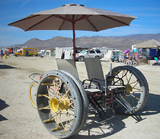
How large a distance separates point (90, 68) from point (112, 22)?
5.67ft

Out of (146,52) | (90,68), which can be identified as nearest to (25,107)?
(90,68)

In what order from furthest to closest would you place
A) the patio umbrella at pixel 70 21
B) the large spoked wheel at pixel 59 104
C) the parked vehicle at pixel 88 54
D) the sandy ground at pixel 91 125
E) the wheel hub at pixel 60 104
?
the parked vehicle at pixel 88 54 → the patio umbrella at pixel 70 21 → the sandy ground at pixel 91 125 → the wheel hub at pixel 60 104 → the large spoked wheel at pixel 59 104

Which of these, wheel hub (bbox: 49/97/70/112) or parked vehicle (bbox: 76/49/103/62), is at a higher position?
parked vehicle (bbox: 76/49/103/62)

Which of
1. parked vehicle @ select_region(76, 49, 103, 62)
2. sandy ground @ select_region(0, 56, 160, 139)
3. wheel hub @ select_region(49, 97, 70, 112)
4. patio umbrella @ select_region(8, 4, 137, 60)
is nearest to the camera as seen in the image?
wheel hub @ select_region(49, 97, 70, 112)

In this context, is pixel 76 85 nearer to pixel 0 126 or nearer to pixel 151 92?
pixel 0 126

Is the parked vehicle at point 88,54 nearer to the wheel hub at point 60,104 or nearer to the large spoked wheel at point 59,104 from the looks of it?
the large spoked wheel at point 59,104

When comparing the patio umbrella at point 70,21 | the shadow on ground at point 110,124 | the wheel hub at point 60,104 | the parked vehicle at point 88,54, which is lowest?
the shadow on ground at point 110,124

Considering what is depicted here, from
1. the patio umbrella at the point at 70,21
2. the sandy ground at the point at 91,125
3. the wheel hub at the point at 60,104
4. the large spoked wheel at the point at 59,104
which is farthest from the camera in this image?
the patio umbrella at the point at 70,21

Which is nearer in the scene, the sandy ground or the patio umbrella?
the sandy ground

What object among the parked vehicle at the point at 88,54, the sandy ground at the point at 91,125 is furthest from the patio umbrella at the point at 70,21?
the parked vehicle at the point at 88,54

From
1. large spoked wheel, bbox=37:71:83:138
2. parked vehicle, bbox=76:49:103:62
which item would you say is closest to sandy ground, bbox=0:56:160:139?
large spoked wheel, bbox=37:71:83:138

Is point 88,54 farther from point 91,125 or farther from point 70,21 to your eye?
point 91,125

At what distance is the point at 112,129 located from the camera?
12.2 feet

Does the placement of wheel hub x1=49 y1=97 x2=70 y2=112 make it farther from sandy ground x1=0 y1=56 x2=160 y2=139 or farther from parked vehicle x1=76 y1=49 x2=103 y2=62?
parked vehicle x1=76 y1=49 x2=103 y2=62
